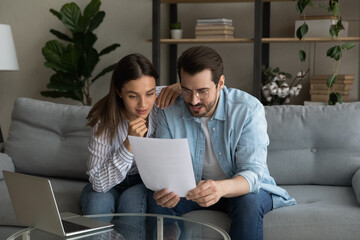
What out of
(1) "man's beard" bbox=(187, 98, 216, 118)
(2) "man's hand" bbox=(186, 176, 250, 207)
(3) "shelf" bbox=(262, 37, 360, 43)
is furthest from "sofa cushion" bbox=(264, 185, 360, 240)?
(3) "shelf" bbox=(262, 37, 360, 43)

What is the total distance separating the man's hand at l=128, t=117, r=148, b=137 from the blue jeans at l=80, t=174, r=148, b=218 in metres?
0.25

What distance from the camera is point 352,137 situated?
8.38 feet

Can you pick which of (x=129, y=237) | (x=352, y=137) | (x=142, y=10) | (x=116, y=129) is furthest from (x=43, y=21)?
(x=129, y=237)

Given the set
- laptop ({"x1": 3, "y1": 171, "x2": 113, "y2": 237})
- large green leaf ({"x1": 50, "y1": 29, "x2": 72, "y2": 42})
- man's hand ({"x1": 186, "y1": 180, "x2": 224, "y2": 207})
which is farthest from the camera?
large green leaf ({"x1": 50, "y1": 29, "x2": 72, "y2": 42})

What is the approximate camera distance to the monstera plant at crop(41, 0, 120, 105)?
4.10 m

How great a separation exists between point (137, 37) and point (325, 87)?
1590 millimetres

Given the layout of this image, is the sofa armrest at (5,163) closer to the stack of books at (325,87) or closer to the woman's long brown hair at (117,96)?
the woman's long brown hair at (117,96)

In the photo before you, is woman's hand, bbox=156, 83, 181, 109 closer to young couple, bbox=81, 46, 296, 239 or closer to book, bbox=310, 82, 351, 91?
young couple, bbox=81, 46, 296, 239

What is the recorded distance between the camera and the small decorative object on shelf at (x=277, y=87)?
3689 millimetres

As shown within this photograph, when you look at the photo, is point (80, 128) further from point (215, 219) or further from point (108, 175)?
point (215, 219)

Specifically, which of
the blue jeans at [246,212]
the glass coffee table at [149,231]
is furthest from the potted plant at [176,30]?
the glass coffee table at [149,231]

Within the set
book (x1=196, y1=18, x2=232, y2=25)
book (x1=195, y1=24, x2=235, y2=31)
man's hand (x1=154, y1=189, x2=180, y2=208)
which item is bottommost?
man's hand (x1=154, y1=189, x2=180, y2=208)

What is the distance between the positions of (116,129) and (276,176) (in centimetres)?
85

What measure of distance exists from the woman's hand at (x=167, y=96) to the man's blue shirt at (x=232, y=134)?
2cm
